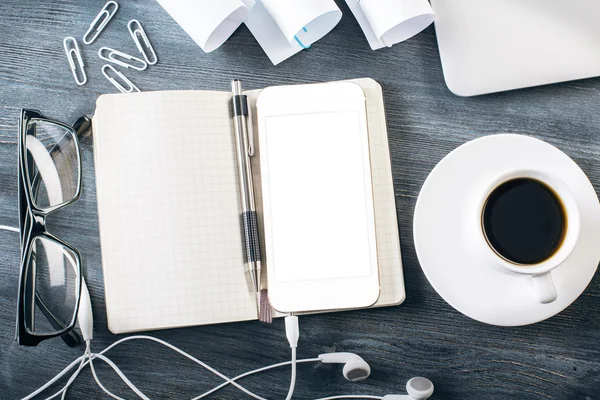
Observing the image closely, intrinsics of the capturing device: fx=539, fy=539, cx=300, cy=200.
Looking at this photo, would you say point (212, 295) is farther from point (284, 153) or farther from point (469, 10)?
point (469, 10)

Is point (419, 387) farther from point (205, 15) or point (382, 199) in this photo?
point (205, 15)

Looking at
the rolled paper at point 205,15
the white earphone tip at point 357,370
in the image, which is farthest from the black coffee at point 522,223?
the rolled paper at point 205,15

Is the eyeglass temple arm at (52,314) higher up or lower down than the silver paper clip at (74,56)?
lower down

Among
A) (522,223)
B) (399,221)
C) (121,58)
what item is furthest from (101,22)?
(522,223)

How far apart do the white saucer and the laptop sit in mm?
112

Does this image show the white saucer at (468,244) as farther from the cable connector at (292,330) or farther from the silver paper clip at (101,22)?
the silver paper clip at (101,22)

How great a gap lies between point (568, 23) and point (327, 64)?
33 centimetres

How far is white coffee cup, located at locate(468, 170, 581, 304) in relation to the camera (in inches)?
23.5

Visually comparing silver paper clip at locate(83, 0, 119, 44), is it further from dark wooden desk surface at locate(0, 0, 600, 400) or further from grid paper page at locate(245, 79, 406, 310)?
grid paper page at locate(245, 79, 406, 310)

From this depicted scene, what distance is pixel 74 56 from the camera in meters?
0.79

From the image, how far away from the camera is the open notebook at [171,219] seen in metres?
0.73

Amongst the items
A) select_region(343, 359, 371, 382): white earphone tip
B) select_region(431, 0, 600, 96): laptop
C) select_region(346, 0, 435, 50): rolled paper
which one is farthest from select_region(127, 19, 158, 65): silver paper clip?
select_region(343, 359, 371, 382): white earphone tip

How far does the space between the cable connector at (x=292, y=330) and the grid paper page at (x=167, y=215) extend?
0.17 ft

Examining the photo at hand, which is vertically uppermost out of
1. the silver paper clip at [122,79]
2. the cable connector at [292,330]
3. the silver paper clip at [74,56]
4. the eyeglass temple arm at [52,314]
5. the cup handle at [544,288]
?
the silver paper clip at [74,56]
